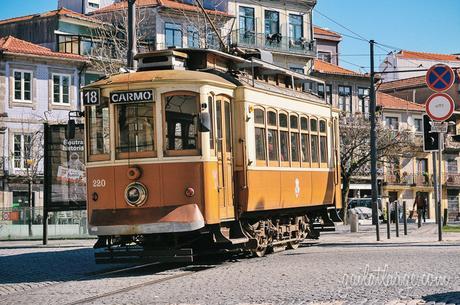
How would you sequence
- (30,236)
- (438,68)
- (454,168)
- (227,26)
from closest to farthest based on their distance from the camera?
(438,68) < (30,236) < (227,26) < (454,168)

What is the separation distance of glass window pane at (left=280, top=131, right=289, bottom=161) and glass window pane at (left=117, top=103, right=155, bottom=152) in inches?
153

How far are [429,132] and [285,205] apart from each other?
4.95 m

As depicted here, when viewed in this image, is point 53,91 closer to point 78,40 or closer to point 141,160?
point 78,40

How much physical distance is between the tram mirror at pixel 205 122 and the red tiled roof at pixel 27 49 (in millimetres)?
34219

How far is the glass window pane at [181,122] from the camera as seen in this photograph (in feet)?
44.9

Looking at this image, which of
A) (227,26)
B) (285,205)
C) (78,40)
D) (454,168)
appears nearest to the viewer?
(285,205)

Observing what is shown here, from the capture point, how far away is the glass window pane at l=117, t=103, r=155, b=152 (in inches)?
540

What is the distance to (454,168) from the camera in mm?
73312

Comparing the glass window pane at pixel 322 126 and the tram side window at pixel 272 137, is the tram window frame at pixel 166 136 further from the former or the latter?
the glass window pane at pixel 322 126

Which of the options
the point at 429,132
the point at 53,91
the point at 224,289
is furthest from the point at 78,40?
the point at 224,289

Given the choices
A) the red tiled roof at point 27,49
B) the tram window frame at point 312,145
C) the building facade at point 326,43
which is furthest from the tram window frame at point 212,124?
the building facade at point 326,43

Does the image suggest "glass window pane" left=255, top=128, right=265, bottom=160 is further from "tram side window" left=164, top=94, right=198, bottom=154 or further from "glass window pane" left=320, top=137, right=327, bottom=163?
"glass window pane" left=320, top=137, right=327, bottom=163

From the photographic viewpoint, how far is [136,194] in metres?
13.5

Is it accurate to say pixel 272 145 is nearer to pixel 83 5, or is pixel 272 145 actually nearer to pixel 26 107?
pixel 26 107
